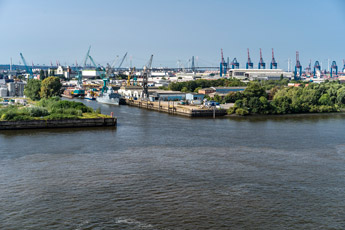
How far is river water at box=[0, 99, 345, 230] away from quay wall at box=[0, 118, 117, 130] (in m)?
0.69

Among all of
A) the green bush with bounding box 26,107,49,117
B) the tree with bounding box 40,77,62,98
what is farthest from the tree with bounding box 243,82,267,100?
the tree with bounding box 40,77,62,98

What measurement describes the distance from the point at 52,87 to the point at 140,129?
12.3 meters

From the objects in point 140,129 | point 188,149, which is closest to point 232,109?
point 140,129

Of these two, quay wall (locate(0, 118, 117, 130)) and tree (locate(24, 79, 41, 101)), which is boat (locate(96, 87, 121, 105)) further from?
quay wall (locate(0, 118, 117, 130))

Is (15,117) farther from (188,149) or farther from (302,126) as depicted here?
(302,126)

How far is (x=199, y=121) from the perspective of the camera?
16.0 metres

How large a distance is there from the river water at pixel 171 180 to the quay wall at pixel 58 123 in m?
0.69

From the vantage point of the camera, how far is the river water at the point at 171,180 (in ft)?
18.8

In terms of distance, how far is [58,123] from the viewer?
43.9 feet

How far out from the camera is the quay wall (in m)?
12.8

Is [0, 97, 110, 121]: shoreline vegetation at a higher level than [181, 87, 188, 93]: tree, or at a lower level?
lower

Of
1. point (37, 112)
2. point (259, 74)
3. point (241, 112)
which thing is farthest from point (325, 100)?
point (259, 74)

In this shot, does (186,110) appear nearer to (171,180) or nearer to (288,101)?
(288,101)

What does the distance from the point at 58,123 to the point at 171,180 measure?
703 cm
